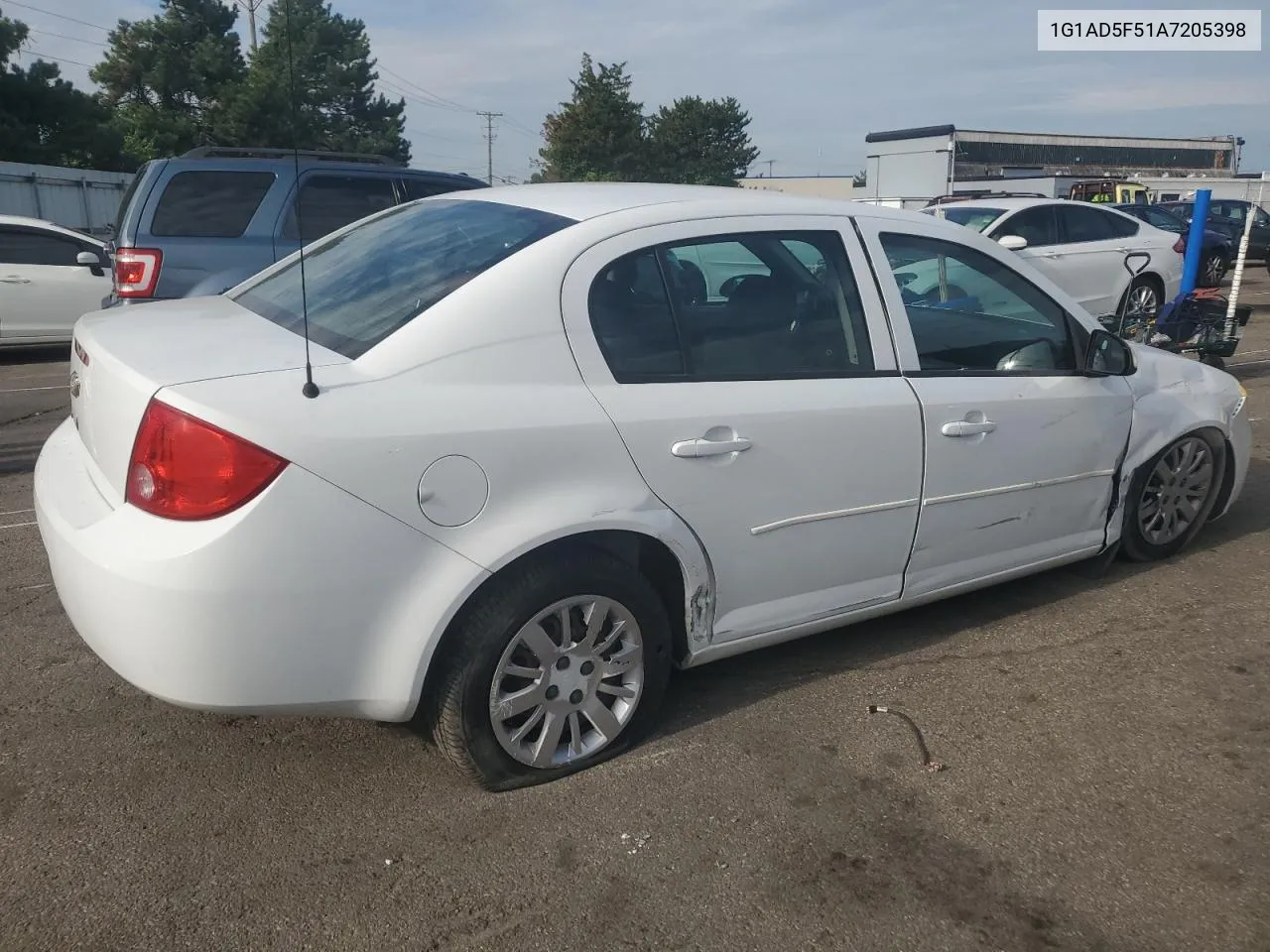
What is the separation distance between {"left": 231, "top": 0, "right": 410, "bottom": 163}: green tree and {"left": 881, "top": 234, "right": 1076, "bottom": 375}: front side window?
1.98 metres

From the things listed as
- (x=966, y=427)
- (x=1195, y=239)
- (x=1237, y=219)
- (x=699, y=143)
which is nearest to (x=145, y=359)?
(x=966, y=427)

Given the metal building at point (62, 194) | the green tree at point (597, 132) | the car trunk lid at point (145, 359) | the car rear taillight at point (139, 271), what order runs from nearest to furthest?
1. the car trunk lid at point (145, 359)
2. the car rear taillight at point (139, 271)
3. the metal building at point (62, 194)
4. the green tree at point (597, 132)

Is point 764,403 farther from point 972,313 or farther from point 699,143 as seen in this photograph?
point 699,143

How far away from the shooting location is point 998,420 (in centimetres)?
372

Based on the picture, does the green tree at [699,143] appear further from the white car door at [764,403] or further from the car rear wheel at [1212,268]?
the white car door at [764,403]

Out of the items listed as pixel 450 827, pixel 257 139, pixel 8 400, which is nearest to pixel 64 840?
pixel 450 827

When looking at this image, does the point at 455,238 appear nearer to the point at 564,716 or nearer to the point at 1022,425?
the point at 564,716

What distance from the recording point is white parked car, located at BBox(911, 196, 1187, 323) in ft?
35.1

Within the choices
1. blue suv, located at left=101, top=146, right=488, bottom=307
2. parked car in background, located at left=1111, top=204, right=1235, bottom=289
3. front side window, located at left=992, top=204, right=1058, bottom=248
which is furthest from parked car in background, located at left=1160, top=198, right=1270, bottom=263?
blue suv, located at left=101, top=146, right=488, bottom=307

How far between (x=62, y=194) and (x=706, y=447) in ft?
88.0

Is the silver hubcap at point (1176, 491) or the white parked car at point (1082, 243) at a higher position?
the white parked car at point (1082, 243)

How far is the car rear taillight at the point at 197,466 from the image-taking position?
245 cm

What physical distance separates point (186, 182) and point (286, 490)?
6418 mm

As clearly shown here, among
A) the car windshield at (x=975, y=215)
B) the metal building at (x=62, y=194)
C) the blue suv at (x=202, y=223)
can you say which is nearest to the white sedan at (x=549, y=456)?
the blue suv at (x=202, y=223)
